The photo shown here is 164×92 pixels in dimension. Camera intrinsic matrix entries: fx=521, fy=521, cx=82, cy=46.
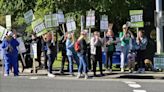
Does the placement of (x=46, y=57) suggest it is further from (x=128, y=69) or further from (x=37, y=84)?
(x=37, y=84)

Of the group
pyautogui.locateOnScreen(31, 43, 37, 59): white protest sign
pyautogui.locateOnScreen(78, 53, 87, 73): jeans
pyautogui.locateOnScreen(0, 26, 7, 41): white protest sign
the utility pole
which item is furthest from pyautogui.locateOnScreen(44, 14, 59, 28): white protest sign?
the utility pole

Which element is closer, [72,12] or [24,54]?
[24,54]

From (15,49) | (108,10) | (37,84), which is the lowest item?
(37,84)

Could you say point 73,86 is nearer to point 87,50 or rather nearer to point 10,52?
point 87,50

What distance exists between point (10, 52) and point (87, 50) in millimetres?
3082

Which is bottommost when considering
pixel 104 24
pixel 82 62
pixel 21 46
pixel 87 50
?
pixel 82 62

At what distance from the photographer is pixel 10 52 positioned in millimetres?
20547

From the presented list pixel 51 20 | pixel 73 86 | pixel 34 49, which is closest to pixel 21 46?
pixel 34 49

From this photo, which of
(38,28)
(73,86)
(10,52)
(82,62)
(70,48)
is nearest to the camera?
(73,86)

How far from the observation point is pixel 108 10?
1044 inches

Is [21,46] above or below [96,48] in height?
above

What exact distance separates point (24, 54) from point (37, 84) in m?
6.48

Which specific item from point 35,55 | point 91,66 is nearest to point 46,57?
point 35,55

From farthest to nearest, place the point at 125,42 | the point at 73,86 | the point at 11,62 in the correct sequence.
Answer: the point at 125,42, the point at 11,62, the point at 73,86
